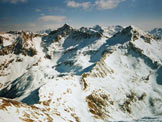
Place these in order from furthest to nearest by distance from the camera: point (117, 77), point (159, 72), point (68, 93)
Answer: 1. point (159, 72)
2. point (117, 77)
3. point (68, 93)

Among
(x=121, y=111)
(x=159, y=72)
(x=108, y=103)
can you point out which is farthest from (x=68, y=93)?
(x=159, y=72)

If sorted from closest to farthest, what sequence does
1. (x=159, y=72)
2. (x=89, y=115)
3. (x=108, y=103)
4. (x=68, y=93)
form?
(x=89, y=115) → (x=68, y=93) → (x=108, y=103) → (x=159, y=72)

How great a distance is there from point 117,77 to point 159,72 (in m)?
58.7

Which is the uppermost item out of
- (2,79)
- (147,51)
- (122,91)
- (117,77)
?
(147,51)

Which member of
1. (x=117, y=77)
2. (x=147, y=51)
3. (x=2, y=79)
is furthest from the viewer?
(x=2, y=79)

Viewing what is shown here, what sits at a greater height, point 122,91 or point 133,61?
point 133,61

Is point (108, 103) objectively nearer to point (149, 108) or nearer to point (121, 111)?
point (121, 111)

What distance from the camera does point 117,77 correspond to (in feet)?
427

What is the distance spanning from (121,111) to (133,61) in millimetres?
84052

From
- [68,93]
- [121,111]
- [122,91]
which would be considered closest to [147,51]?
[122,91]

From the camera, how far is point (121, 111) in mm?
95438

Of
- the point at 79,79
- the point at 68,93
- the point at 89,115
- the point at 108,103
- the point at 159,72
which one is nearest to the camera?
the point at 89,115

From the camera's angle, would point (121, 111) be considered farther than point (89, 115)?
Yes

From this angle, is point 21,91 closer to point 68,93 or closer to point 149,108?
point 68,93
